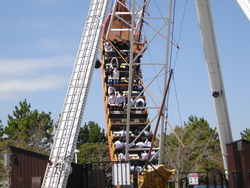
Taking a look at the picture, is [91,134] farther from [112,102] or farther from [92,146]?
[112,102]

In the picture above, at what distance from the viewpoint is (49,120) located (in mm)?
68750

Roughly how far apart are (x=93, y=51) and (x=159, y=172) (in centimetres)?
661

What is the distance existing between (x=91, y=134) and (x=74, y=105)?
59.6 m

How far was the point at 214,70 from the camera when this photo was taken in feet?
61.3

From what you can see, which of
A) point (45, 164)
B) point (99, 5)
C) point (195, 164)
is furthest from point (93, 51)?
point (195, 164)

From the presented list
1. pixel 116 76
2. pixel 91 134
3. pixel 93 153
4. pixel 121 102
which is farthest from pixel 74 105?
pixel 91 134

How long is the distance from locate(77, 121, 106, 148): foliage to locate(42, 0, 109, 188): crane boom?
55839 mm

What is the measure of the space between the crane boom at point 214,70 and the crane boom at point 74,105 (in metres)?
4.65

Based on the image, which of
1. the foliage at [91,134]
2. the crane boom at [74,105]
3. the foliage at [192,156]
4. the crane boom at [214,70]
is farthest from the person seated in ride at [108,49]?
the foliage at [91,134]

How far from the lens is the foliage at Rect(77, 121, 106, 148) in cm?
7688

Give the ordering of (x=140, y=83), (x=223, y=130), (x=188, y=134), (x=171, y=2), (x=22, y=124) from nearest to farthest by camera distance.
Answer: (x=223, y=130)
(x=171, y=2)
(x=140, y=83)
(x=188, y=134)
(x=22, y=124)

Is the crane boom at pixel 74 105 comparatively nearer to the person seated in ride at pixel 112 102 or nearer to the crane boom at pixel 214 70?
the crane boom at pixel 214 70

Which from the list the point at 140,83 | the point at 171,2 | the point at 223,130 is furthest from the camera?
the point at 140,83

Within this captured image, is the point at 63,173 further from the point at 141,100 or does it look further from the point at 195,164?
the point at 195,164
